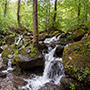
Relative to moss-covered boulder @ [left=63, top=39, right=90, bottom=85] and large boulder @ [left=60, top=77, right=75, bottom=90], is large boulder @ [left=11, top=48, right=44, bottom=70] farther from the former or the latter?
large boulder @ [left=60, top=77, right=75, bottom=90]

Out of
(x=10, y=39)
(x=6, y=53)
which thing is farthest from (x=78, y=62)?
(x=10, y=39)

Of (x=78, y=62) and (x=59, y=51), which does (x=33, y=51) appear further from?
(x=78, y=62)

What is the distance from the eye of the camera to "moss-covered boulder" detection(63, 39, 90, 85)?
12.2 feet

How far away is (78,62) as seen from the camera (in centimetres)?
420

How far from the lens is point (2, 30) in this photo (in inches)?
475

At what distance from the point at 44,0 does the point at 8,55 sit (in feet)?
23.2

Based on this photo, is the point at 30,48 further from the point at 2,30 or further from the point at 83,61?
the point at 2,30

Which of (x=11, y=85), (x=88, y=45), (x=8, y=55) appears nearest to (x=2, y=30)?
(x=8, y=55)

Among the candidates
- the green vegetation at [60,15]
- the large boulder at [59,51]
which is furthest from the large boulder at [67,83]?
the green vegetation at [60,15]

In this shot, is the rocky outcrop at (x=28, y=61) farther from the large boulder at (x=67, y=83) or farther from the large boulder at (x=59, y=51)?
the large boulder at (x=67, y=83)

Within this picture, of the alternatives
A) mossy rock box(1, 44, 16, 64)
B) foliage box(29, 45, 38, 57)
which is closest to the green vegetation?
foliage box(29, 45, 38, 57)

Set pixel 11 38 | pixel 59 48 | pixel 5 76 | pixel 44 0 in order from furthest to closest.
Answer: pixel 11 38
pixel 44 0
pixel 59 48
pixel 5 76

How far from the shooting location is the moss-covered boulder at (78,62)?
371 cm

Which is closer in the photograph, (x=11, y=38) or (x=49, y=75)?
(x=49, y=75)
